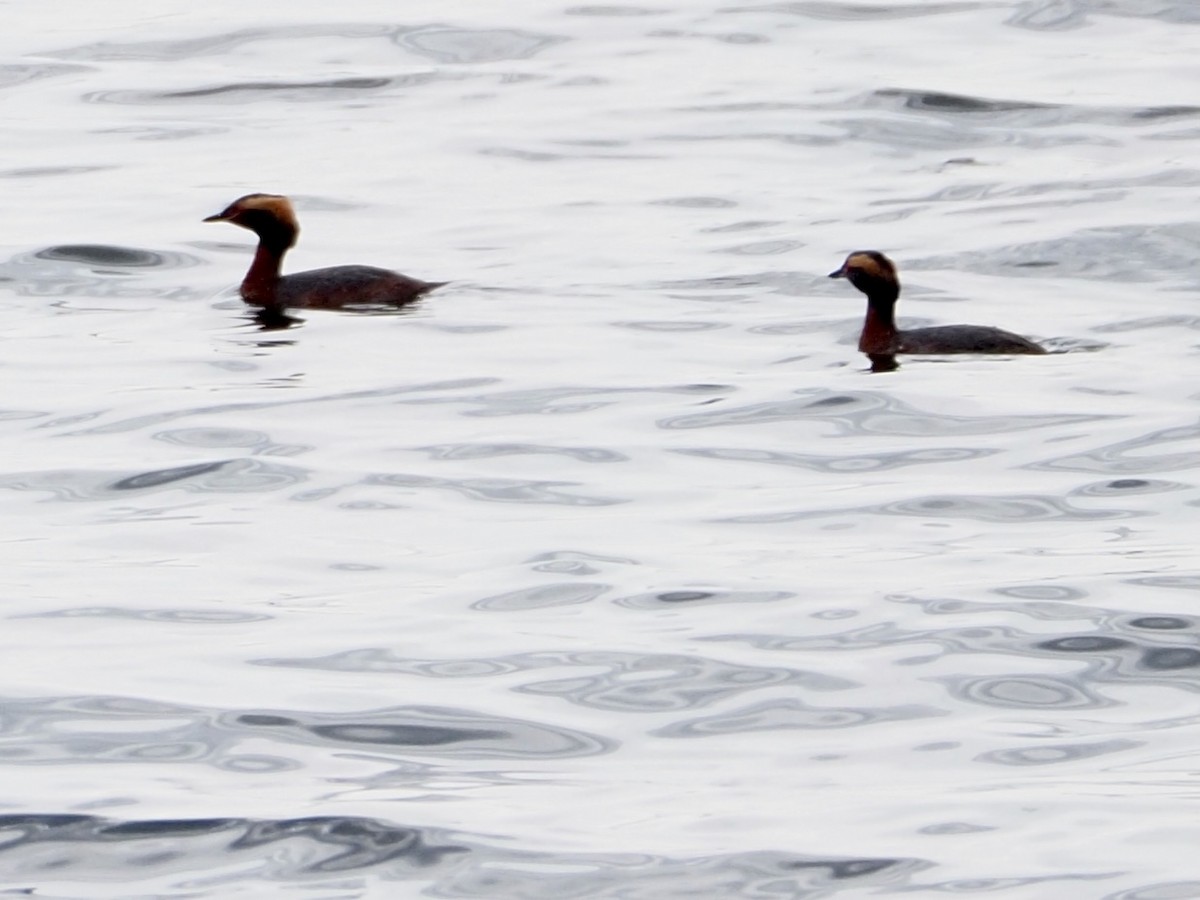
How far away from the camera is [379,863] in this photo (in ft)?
22.8

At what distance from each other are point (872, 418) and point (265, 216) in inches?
241

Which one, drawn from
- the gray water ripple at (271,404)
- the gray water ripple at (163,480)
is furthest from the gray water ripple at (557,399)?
the gray water ripple at (163,480)

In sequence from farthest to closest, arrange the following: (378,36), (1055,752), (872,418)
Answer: (378,36) < (872,418) < (1055,752)

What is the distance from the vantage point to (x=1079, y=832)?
7.00 m

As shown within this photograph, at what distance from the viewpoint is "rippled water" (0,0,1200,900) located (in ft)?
23.5

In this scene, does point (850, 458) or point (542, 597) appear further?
point (850, 458)

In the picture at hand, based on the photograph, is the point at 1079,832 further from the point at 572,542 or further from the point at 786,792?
the point at 572,542

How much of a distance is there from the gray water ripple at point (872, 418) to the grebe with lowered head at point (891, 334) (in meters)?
1.05

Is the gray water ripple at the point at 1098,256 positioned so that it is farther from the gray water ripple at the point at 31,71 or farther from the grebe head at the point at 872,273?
the gray water ripple at the point at 31,71

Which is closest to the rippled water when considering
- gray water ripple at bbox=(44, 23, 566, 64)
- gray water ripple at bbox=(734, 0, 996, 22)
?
gray water ripple at bbox=(44, 23, 566, 64)

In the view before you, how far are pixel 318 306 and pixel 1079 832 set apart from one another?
32.6 feet

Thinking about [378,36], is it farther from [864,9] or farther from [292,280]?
[292,280]

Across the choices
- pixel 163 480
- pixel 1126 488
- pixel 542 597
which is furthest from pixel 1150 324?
pixel 542 597

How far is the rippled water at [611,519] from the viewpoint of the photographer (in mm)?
7164
